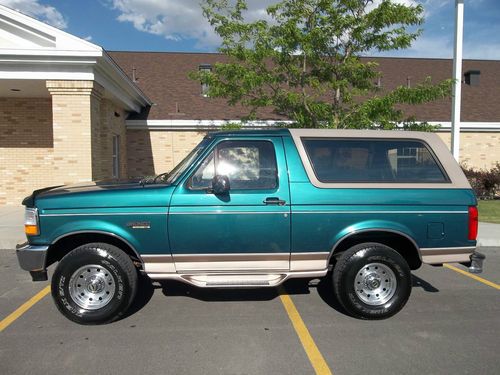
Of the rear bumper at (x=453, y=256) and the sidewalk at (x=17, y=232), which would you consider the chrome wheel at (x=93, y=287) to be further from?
the sidewalk at (x=17, y=232)

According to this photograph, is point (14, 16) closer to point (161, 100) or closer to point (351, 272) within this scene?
point (161, 100)

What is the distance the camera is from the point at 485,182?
579 inches

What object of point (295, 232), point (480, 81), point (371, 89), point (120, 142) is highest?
point (480, 81)

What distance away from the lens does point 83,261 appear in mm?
3965

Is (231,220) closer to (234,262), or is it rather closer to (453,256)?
(234,262)

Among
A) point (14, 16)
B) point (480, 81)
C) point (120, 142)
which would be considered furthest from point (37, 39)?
point (480, 81)

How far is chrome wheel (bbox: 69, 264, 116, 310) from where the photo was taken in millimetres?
4023

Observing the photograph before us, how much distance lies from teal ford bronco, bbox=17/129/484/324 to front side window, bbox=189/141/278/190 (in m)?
0.01

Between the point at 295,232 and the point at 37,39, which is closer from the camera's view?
the point at 295,232

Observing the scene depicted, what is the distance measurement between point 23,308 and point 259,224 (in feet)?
9.36

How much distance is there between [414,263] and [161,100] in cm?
1333

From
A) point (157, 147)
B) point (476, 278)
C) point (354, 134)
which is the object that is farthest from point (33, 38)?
point (476, 278)

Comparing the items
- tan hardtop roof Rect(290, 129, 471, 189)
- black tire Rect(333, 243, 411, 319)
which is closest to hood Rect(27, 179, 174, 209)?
tan hardtop roof Rect(290, 129, 471, 189)

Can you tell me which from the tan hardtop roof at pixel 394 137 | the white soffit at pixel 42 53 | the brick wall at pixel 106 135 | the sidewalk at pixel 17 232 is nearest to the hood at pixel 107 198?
the tan hardtop roof at pixel 394 137
